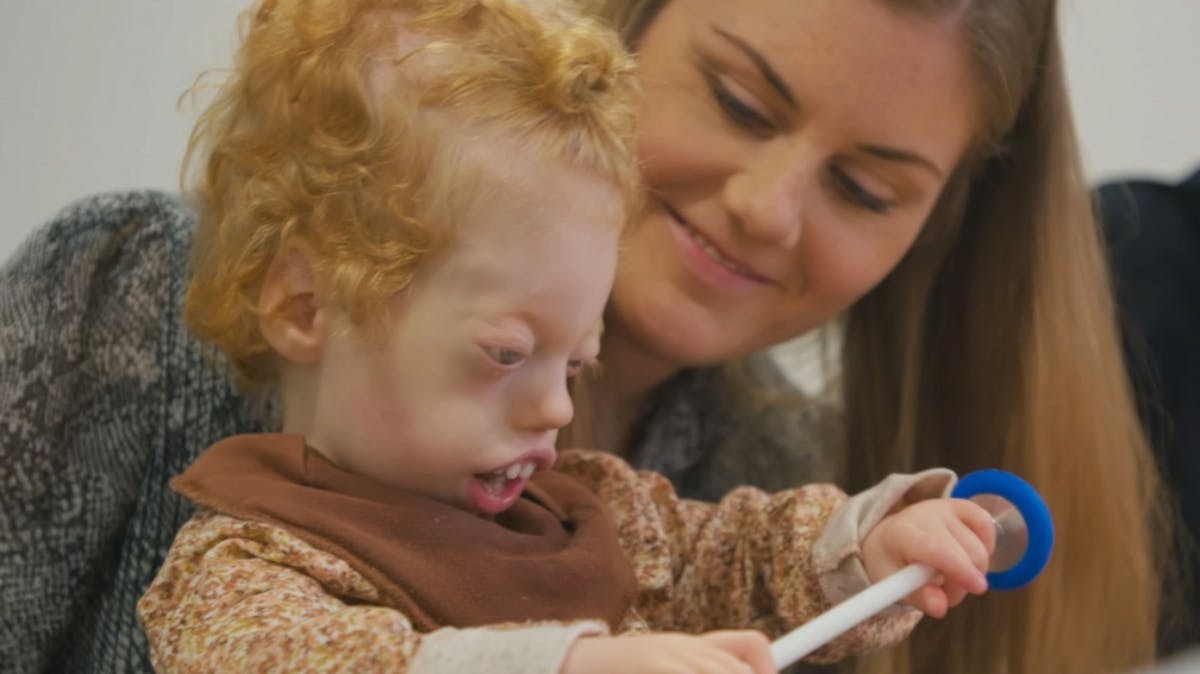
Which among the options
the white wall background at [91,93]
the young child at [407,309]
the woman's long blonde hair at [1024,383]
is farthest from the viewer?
the white wall background at [91,93]

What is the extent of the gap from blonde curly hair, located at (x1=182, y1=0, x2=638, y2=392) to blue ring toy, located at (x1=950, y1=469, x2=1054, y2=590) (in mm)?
251

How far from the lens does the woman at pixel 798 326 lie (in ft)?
2.78

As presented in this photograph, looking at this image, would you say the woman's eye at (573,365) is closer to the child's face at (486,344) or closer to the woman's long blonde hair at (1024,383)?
the child's face at (486,344)

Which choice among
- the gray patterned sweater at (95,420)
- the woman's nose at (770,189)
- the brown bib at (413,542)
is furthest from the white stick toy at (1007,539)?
the gray patterned sweater at (95,420)

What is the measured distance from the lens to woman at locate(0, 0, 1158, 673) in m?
0.85

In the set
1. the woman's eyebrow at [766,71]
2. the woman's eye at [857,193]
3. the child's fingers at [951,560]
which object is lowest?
the child's fingers at [951,560]

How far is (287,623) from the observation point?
0.59 metres

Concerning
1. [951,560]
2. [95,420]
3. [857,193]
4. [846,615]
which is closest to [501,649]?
[846,615]

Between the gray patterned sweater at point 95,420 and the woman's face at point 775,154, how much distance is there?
29 cm

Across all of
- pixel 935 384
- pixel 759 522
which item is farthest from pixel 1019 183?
pixel 759 522

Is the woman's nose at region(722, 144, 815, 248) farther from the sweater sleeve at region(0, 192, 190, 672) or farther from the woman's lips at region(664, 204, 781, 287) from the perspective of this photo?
the sweater sleeve at region(0, 192, 190, 672)

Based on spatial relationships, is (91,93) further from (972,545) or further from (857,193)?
(972,545)

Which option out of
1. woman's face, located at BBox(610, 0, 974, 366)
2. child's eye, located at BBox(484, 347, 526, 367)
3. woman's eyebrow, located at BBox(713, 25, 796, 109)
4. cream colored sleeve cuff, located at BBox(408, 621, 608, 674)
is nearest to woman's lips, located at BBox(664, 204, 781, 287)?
woman's face, located at BBox(610, 0, 974, 366)

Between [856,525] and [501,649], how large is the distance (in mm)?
308
